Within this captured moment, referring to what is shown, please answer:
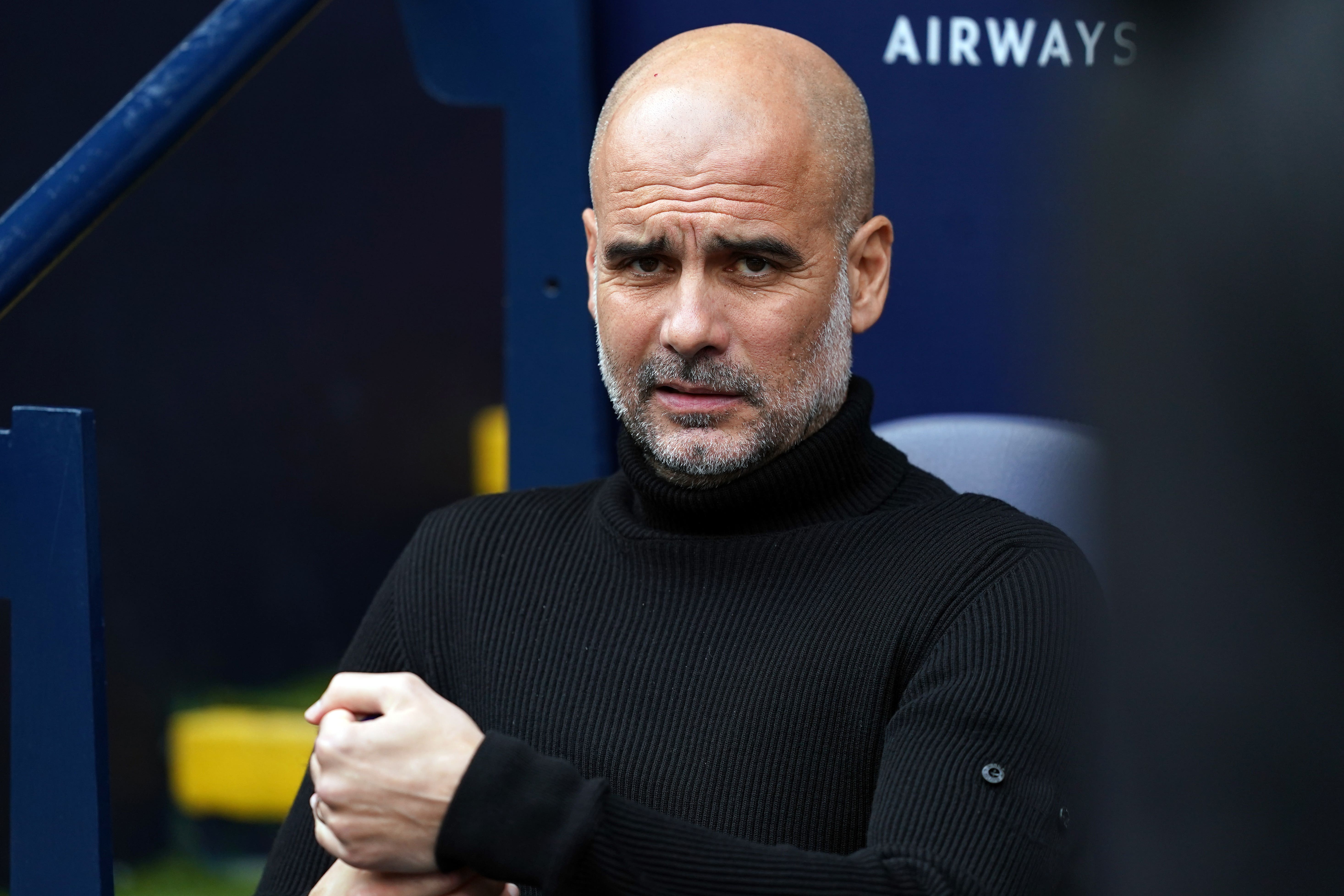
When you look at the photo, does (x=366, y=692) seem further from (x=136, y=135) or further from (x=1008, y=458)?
(x=1008, y=458)

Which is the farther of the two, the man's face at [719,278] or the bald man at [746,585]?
the man's face at [719,278]

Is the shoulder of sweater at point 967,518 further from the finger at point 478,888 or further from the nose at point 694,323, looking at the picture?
the finger at point 478,888

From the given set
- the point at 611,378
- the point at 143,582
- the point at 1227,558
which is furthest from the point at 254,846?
the point at 1227,558

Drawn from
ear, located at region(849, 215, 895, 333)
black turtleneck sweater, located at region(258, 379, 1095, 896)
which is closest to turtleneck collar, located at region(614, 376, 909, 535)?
black turtleneck sweater, located at region(258, 379, 1095, 896)

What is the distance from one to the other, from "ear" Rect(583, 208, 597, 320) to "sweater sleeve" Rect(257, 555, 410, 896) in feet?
1.32

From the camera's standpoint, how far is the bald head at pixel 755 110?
1.52m

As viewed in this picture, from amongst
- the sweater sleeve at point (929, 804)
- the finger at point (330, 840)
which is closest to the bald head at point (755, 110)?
the sweater sleeve at point (929, 804)

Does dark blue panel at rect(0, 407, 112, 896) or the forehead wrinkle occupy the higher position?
the forehead wrinkle

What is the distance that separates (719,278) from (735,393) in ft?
0.39

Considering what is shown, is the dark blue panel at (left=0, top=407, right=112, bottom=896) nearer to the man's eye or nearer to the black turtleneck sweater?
the black turtleneck sweater

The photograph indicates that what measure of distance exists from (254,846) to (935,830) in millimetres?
2651

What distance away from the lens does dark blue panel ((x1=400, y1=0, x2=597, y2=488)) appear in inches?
78.5

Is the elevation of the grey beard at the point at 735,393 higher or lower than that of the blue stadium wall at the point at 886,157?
lower

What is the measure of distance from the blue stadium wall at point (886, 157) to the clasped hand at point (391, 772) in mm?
825
